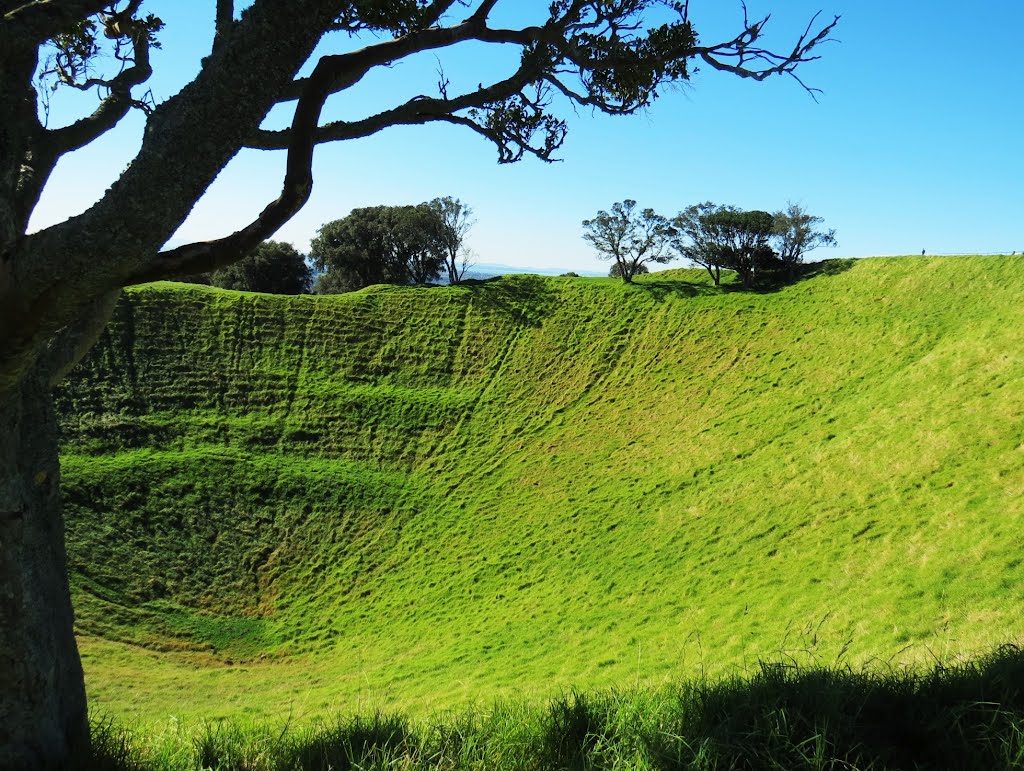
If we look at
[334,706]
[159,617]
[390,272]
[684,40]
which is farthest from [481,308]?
[684,40]

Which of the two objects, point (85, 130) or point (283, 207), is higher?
point (85, 130)

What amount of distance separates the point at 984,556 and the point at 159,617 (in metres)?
27.6

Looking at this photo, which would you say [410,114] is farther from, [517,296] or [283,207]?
[517,296]

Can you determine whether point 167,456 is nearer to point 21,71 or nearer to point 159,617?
point 159,617

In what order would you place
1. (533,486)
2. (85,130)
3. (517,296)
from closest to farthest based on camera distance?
1. (85,130)
2. (533,486)
3. (517,296)

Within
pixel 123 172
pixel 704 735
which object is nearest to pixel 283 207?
pixel 123 172

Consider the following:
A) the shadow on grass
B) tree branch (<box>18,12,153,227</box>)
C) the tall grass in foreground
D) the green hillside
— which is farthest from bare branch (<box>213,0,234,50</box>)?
the shadow on grass

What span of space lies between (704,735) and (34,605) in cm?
572

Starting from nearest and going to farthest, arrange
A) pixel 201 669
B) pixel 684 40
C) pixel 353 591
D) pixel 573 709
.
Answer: pixel 573 709 < pixel 684 40 < pixel 201 669 < pixel 353 591

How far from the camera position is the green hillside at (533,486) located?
67.7 ft

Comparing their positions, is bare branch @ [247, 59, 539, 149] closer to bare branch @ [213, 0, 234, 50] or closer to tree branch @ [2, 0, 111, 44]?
bare branch @ [213, 0, 234, 50]

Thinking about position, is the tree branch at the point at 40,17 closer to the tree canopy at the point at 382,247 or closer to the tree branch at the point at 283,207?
the tree branch at the point at 283,207

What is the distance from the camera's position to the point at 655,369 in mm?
44469

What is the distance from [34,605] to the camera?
19.9ft
